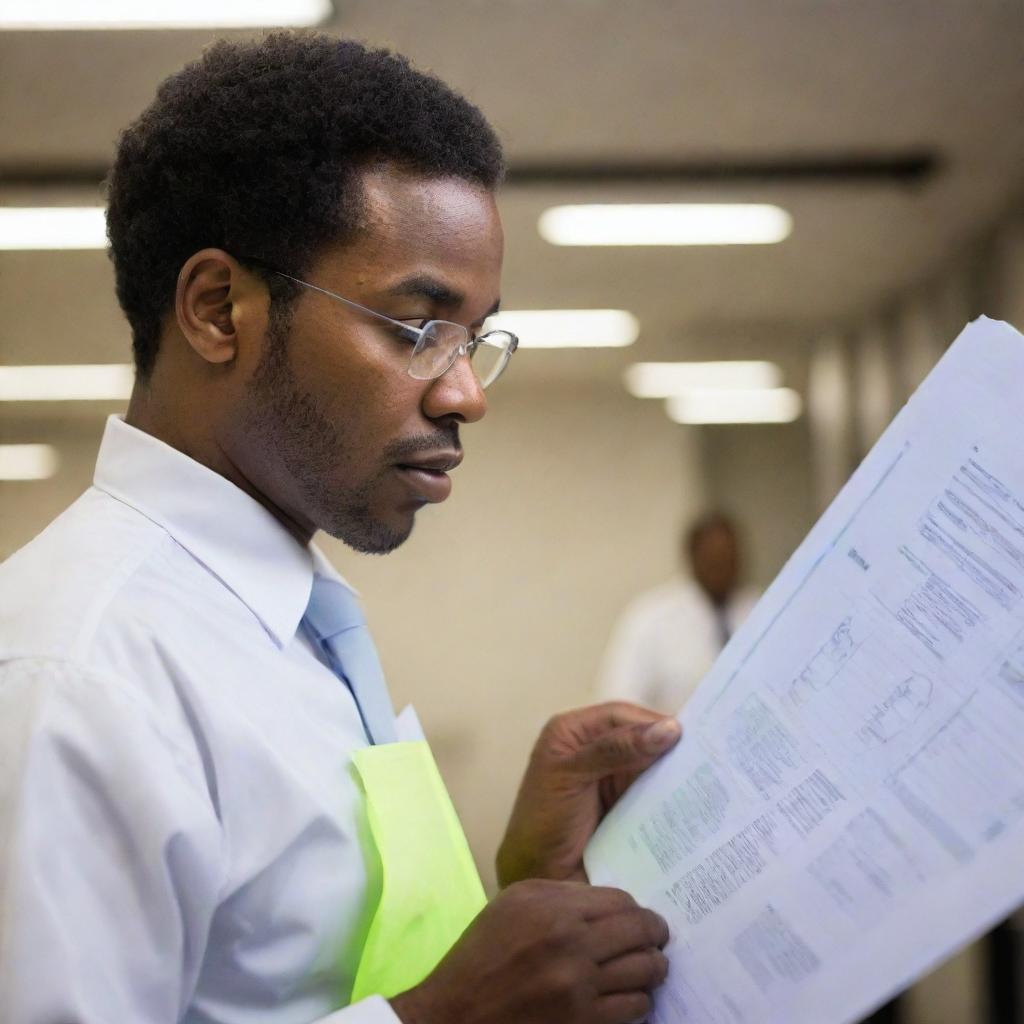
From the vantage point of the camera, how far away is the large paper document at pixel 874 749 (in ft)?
1.87

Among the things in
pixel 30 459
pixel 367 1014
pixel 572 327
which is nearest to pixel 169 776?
pixel 367 1014

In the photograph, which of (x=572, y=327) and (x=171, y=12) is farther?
(x=572, y=327)

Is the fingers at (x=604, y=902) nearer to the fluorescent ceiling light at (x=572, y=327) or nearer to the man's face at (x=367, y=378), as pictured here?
the man's face at (x=367, y=378)

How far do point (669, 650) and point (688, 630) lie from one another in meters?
0.09

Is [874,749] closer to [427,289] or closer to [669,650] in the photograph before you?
[427,289]

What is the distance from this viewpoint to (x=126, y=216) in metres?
0.85

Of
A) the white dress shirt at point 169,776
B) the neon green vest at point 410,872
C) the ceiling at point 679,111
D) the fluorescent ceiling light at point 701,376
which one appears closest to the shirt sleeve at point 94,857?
the white dress shirt at point 169,776

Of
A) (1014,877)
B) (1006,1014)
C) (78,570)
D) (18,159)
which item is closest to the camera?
(1014,877)

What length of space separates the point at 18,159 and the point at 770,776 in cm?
322

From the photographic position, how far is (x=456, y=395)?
2.62 feet

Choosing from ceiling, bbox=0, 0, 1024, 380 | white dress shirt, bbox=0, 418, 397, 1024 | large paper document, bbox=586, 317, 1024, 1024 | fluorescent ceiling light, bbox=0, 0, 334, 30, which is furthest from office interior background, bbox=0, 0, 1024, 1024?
large paper document, bbox=586, 317, 1024, 1024

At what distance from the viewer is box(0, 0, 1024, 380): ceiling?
8.66 ft

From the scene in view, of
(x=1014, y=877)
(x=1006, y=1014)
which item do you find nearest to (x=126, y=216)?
(x=1014, y=877)

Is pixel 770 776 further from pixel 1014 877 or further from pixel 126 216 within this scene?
pixel 126 216
